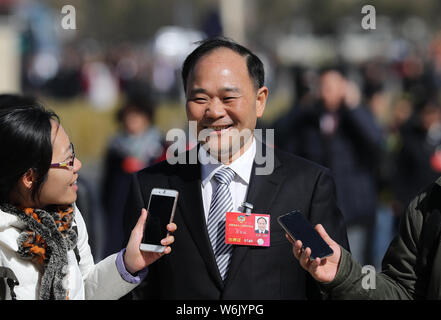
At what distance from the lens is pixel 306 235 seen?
2604mm

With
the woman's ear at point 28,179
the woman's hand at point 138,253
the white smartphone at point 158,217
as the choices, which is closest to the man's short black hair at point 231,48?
the white smartphone at point 158,217

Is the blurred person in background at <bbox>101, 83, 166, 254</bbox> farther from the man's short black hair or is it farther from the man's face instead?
the man's face

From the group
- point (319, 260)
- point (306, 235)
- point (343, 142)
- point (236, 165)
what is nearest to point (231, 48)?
point (236, 165)

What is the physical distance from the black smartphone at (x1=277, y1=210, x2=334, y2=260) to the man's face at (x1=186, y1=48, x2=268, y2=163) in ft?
1.55

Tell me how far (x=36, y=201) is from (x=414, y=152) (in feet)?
18.4

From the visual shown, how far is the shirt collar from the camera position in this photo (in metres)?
3.05

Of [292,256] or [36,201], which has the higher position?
[36,201]

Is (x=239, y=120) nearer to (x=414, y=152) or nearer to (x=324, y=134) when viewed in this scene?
(x=324, y=134)

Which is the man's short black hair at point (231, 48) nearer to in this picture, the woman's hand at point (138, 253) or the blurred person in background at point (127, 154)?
the woman's hand at point (138, 253)

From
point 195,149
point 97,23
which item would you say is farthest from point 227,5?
point 97,23

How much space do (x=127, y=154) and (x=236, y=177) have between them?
163 inches

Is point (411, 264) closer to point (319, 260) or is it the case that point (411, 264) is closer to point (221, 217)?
point (319, 260)

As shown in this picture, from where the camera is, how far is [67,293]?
2.66 metres

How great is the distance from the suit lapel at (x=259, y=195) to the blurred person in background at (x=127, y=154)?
3.90 meters
